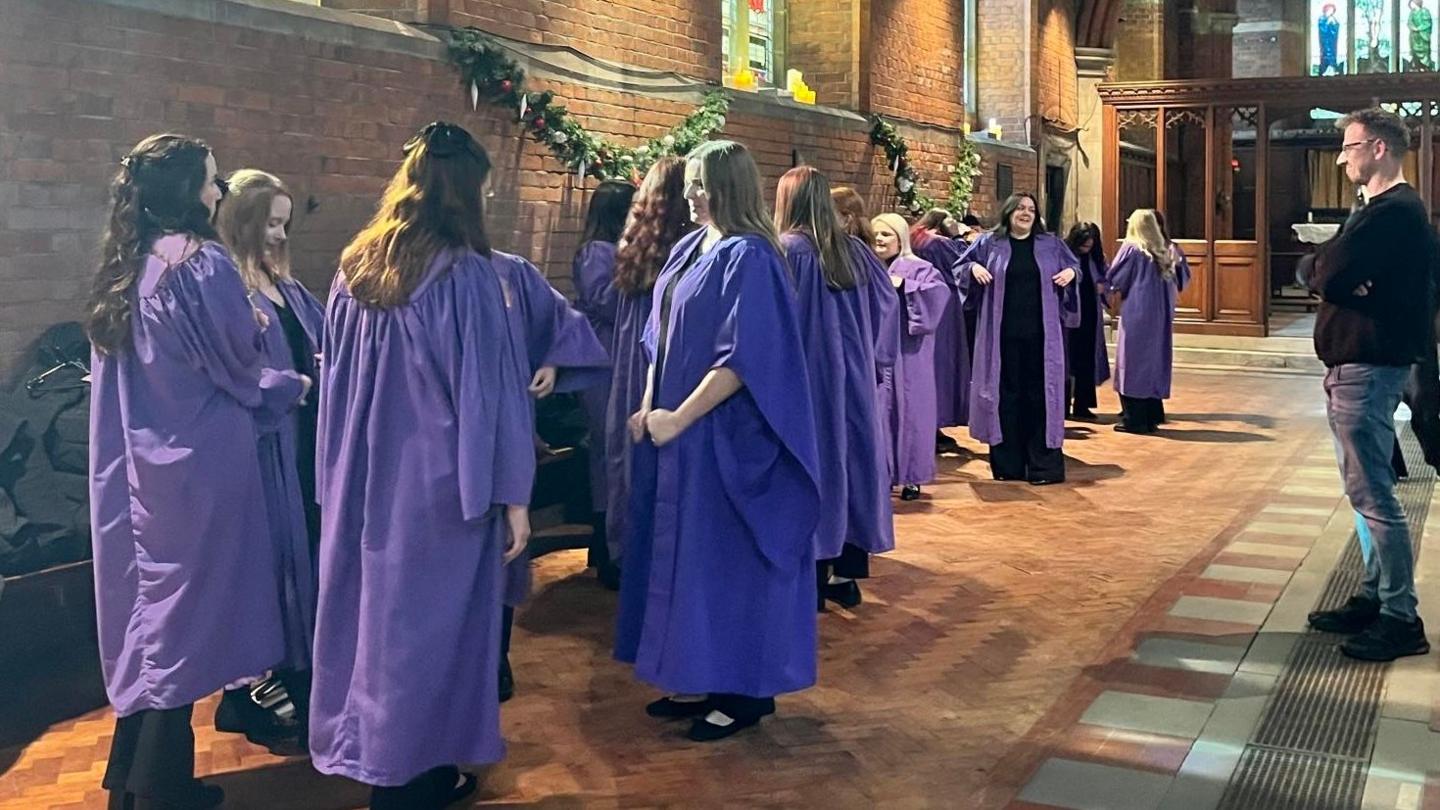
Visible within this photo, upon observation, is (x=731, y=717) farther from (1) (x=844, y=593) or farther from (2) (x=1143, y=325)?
(2) (x=1143, y=325)

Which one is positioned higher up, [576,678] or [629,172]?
[629,172]

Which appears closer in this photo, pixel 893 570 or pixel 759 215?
pixel 759 215

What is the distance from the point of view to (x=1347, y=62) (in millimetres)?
21406

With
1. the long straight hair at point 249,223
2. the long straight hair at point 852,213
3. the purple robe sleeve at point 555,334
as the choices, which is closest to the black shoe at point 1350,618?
the long straight hair at point 852,213

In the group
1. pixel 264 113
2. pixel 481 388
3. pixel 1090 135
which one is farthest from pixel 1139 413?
pixel 1090 135

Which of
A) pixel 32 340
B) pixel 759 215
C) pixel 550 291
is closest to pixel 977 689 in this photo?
pixel 759 215

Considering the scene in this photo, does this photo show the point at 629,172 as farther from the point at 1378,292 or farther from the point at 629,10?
the point at 1378,292

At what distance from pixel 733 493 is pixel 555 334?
65cm

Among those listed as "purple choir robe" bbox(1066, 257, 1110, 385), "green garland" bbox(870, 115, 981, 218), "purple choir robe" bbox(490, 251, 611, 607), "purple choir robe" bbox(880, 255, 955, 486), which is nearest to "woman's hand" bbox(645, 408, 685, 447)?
"purple choir robe" bbox(490, 251, 611, 607)

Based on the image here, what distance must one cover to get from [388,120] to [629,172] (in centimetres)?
187

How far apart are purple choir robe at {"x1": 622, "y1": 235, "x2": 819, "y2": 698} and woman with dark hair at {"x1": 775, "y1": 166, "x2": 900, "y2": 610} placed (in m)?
0.22

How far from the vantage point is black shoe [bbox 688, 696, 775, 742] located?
3.77 metres

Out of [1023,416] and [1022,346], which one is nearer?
[1022,346]

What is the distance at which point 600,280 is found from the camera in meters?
5.27
